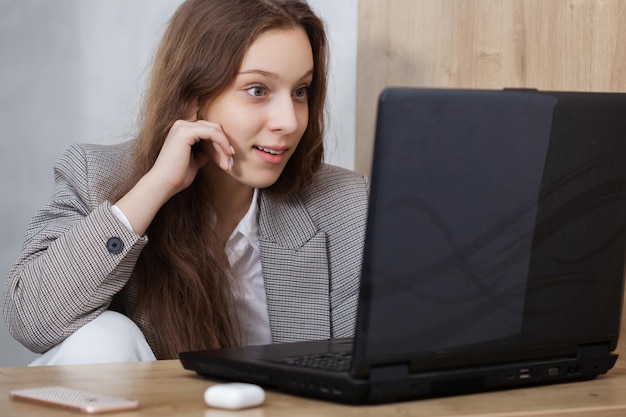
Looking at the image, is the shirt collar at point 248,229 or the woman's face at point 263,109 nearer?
the woman's face at point 263,109

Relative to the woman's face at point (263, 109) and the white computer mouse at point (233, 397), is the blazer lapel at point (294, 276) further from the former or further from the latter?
the white computer mouse at point (233, 397)

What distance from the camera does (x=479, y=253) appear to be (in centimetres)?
104

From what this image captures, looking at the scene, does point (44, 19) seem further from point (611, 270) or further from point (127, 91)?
point (611, 270)

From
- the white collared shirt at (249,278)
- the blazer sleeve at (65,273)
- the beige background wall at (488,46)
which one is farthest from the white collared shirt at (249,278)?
the beige background wall at (488,46)

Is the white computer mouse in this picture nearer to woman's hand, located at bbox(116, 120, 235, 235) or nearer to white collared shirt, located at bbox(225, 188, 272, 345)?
woman's hand, located at bbox(116, 120, 235, 235)

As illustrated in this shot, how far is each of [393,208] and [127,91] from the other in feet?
5.85

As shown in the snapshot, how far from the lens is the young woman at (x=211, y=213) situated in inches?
64.2

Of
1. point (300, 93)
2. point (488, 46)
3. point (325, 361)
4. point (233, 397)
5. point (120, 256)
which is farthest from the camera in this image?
point (488, 46)

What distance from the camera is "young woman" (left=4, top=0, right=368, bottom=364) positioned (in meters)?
1.63

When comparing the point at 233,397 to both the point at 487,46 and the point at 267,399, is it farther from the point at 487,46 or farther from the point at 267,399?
the point at 487,46

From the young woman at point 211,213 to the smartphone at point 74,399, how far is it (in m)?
0.57

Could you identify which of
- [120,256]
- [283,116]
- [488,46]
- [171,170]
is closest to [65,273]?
[120,256]

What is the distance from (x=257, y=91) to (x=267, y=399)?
89 centimetres

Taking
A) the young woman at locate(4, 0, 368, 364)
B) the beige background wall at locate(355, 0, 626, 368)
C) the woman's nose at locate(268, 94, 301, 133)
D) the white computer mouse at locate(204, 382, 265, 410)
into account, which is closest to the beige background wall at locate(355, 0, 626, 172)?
the beige background wall at locate(355, 0, 626, 368)
